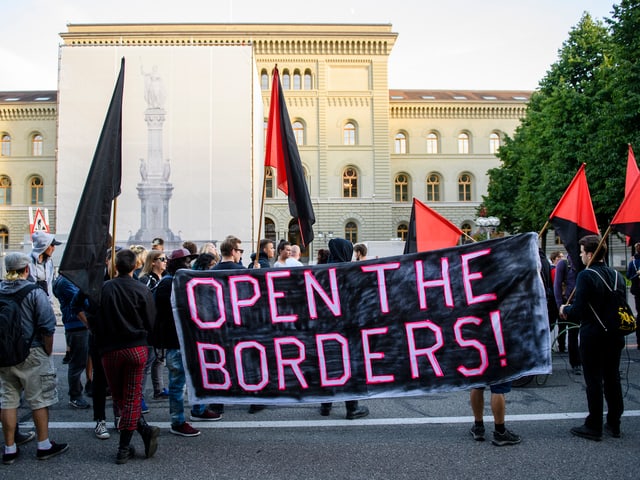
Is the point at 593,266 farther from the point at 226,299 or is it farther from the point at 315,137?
the point at 315,137

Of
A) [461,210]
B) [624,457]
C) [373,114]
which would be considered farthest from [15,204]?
[624,457]

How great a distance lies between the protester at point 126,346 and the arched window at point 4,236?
150ft

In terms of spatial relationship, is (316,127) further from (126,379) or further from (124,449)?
(124,449)

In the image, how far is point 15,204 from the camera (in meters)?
43.7

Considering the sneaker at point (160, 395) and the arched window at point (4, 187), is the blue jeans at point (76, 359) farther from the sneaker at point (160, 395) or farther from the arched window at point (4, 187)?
the arched window at point (4, 187)

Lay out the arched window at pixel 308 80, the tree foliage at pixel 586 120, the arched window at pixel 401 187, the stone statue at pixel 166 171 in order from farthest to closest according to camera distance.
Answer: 1. the arched window at pixel 401 187
2. the arched window at pixel 308 80
3. the stone statue at pixel 166 171
4. the tree foliage at pixel 586 120

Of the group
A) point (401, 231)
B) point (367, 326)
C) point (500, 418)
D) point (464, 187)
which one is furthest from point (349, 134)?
point (500, 418)

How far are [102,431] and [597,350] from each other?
438 cm

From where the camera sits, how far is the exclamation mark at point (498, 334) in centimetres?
427

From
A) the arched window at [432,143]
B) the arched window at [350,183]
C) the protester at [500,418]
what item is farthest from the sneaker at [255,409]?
the arched window at [432,143]

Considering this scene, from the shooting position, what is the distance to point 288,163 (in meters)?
5.88

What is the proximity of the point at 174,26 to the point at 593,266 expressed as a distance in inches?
1697

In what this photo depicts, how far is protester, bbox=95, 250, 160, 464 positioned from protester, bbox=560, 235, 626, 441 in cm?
362

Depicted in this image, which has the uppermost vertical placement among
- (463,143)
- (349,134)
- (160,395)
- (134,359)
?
(463,143)
